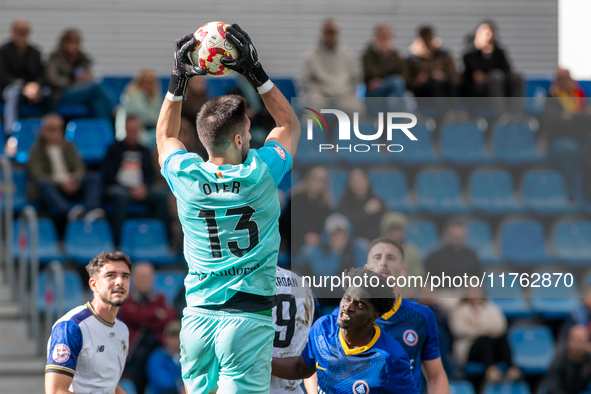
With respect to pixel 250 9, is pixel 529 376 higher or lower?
lower

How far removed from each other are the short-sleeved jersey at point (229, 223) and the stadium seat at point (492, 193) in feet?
23.9

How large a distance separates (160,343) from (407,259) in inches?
126

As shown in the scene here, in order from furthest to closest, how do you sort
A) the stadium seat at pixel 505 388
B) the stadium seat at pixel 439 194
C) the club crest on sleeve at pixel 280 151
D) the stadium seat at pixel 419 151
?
the stadium seat at pixel 419 151 → the stadium seat at pixel 439 194 → the stadium seat at pixel 505 388 → the club crest on sleeve at pixel 280 151

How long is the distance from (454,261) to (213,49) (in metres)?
5.24

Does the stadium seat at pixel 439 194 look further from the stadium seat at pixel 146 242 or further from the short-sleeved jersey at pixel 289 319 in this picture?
the short-sleeved jersey at pixel 289 319

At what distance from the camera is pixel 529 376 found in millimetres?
10688

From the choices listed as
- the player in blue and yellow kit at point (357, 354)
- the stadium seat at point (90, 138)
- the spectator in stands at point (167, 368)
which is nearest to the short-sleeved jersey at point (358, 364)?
the player in blue and yellow kit at point (357, 354)

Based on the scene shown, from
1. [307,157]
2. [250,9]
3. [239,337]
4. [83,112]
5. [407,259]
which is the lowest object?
[239,337]

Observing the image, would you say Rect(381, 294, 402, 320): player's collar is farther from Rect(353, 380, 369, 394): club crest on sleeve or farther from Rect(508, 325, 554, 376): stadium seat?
Rect(508, 325, 554, 376): stadium seat

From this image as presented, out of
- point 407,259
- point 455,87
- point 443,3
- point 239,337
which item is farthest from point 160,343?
point 443,3

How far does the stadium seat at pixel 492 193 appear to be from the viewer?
445 inches

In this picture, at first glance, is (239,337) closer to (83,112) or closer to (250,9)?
(83,112)

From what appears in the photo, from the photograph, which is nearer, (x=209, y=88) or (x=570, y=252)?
(x=570, y=252)

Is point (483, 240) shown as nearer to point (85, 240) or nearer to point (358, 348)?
point (85, 240)
